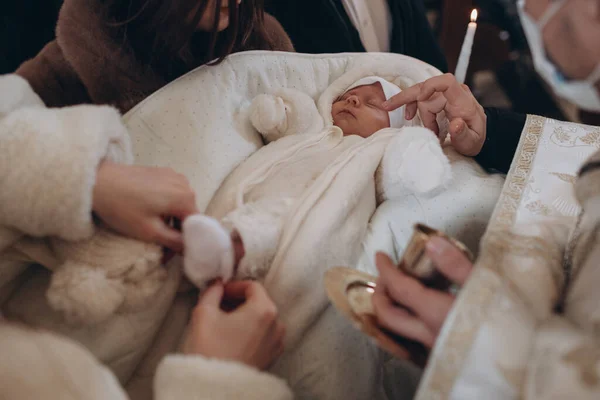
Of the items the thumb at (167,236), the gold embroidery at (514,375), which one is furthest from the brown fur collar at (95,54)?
the gold embroidery at (514,375)

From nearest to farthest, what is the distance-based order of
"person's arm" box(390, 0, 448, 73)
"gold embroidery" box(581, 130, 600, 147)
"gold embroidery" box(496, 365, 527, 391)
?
1. "gold embroidery" box(496, 365, 527, 391)
2. "gold embroidery" box(581, 130, 600, 147)
3. "person's arm" box(390, 0, 448, 73)

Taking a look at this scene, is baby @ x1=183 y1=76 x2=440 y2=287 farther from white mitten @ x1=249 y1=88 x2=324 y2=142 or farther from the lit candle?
the lit candle

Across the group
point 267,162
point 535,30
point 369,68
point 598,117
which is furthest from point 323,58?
point 598,117

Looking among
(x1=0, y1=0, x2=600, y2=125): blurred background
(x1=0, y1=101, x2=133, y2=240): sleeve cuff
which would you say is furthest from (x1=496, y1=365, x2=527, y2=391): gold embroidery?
(x1=0, y1=0, x2=600, y2=125): blurred background

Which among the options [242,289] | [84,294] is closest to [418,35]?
[242,289]

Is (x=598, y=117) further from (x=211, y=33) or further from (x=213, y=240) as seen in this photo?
(x=213, y=240)

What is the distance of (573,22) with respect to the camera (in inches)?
16.2

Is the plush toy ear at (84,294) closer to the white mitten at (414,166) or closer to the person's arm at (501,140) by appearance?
the white mitten at (414,166)

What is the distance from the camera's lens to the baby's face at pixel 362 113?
99 centimetres

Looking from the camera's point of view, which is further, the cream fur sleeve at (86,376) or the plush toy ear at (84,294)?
the plush toy ear at (84,294)

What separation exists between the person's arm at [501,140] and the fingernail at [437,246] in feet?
1.69

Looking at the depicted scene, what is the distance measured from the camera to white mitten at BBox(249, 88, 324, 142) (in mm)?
866

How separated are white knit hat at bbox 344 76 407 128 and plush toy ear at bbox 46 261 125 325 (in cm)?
69

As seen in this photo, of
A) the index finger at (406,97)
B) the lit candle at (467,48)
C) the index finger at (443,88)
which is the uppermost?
the lit candle at (467,48)
